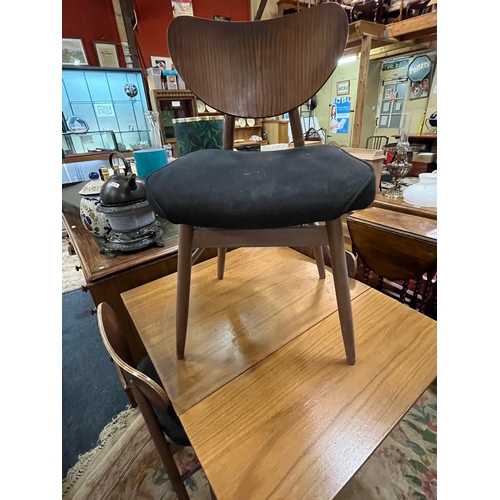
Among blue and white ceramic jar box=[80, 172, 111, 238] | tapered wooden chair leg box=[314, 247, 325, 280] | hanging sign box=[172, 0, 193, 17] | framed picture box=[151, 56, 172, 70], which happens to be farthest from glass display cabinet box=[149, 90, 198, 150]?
tapered wooden chair leg box=[314, 247, 325, 280]

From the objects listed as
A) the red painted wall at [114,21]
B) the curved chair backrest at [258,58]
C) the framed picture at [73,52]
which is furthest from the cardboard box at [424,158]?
the framed picture at [73,52]

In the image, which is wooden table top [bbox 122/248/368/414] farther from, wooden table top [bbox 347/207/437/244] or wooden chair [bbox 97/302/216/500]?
wooden table top [bbox 347/207/437/244]

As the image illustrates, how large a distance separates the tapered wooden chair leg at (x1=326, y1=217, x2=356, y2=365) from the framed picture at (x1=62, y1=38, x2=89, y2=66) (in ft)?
10.2

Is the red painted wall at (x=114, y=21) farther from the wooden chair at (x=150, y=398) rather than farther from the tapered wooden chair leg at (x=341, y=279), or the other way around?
the tapered wooden chair leg at (x=341, y=279)

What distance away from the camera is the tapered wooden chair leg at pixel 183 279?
0.50 metres

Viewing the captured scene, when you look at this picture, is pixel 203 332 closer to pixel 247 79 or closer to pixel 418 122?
pixel 247 79

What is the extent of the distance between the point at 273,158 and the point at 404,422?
1002mm

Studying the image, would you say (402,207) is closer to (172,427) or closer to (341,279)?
(341,279)

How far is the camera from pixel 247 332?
62 cm

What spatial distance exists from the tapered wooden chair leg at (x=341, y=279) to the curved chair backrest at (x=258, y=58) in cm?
40

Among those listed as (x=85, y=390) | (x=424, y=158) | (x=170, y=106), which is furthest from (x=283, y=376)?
(x=424, y=158)

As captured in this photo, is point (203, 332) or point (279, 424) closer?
point (279, 424)

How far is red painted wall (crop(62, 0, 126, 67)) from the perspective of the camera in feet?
7.54
